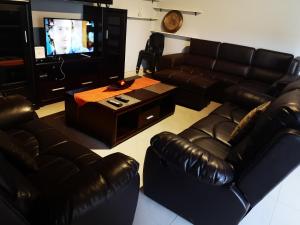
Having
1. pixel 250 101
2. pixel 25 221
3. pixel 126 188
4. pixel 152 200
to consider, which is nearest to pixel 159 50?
pixel 250 101

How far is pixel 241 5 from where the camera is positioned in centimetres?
416

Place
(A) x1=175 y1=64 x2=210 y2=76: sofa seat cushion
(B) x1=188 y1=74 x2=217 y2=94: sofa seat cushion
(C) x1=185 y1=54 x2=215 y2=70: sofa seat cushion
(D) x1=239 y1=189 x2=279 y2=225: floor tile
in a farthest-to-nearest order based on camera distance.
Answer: (C) x1=185 y1=54 x2=215 y2=70: sofa seat cushion → (A) x1=175 y1=64 x2=210 y2=76: sofa seat cushion → (B) x1=188 y1=74 x2=217 y2=94: sofa seat cushion → (D) x1=239 y1=189 x2=279 y2=225: floor tile

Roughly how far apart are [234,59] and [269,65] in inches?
23.1

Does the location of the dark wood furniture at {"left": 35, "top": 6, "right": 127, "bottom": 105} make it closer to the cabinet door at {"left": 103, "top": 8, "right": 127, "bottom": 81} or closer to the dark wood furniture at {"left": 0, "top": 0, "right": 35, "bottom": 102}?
the cabinet door at {"left": 103, "top": 8, "right": 127, "bottom": 81}

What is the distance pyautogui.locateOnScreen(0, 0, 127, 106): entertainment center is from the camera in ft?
8.46

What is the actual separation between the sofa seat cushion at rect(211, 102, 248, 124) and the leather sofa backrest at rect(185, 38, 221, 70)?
5.80 ft

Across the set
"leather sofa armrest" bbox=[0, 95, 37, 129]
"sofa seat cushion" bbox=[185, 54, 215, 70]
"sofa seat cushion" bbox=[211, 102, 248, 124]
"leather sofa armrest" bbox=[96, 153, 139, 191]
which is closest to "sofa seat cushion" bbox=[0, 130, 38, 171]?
"leather sofa armrest" bbox=[96, 153, 139, 191]

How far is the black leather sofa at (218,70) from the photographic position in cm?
348

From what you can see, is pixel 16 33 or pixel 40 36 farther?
pixel 40 36

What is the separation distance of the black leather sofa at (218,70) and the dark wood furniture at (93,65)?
0.86m

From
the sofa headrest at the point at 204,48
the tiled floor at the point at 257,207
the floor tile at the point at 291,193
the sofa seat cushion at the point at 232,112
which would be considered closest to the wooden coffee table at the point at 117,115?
the tiled floor at the point at 257,207

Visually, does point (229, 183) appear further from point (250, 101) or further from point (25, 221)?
point (250, 101)

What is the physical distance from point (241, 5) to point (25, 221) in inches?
180

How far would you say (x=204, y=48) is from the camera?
439 centimetres
